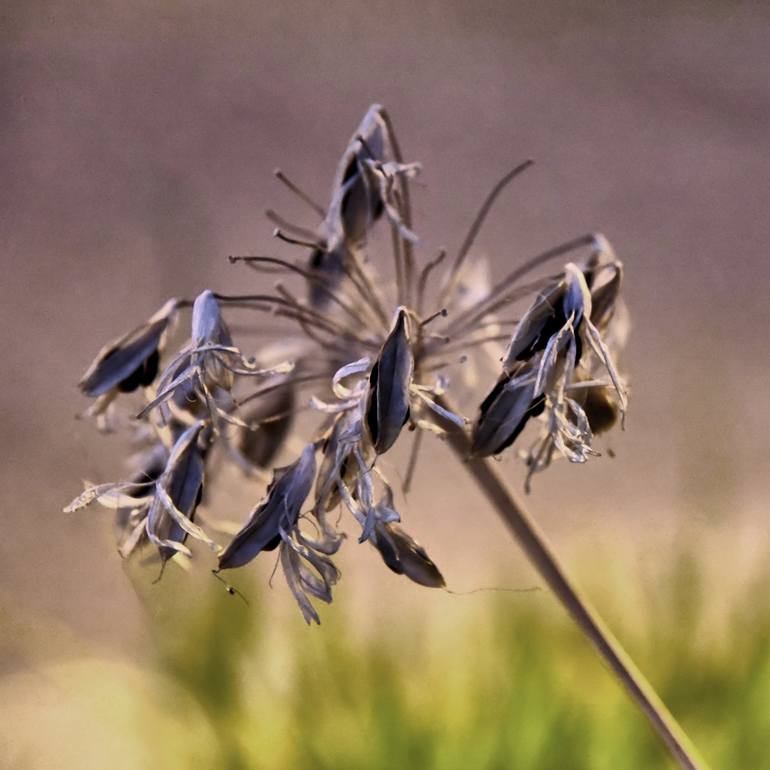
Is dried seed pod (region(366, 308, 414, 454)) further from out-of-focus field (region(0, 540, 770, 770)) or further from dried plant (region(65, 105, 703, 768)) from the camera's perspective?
out-of-focus field (region(0, 540, 770, 770))

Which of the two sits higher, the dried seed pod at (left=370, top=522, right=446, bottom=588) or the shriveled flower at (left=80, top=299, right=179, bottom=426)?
the shriveled flower at (left=80, top=299, right=179, bottom=426)

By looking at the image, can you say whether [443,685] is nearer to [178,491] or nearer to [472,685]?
[472,685]

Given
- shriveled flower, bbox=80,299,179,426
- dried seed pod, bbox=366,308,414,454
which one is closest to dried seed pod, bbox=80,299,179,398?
shriveled flower, bbox=80,299,179,426

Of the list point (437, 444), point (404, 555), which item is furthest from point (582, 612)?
point (437, 444)

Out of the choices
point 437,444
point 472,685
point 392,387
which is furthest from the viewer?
point 437,444

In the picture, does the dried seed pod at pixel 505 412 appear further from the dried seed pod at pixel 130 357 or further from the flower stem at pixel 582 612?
the dried seed pod at pixel 130 357

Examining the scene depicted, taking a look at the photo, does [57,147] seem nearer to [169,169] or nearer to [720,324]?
[169,169]
